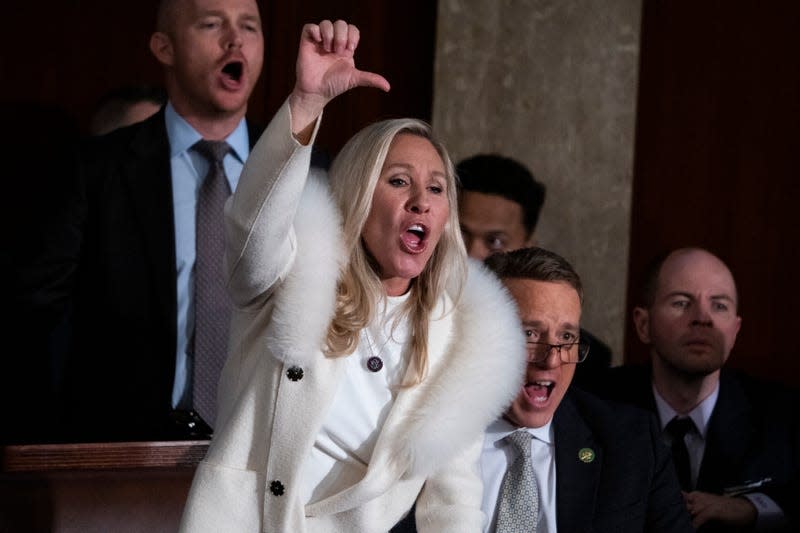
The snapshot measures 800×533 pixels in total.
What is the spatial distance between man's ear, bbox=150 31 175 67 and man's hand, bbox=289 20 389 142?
1103mm

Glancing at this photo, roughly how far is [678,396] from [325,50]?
1.58m

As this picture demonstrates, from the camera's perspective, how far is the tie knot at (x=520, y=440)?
8.53 ft

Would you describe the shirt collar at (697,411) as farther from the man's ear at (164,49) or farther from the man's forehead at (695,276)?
the man's ear at (164,49)

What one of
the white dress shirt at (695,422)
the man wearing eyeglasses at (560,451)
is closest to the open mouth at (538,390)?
the man wearing eyeglasses at (560,451)

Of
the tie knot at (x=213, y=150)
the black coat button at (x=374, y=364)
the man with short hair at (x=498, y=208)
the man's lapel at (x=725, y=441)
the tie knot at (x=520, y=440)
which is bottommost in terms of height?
the man's lapel at (x=725, y=441)

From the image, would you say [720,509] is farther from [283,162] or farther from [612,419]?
[283,162]

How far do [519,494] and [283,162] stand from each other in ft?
2.64

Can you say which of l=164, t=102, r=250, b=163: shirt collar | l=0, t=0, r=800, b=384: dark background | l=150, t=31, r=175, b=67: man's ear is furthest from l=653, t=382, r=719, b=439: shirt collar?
l=150, t=31, r=175, b=67: man's ear

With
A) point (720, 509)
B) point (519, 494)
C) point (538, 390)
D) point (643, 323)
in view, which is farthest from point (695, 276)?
point (519, 494)

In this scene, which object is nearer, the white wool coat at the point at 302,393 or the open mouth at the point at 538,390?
the white wool coat at the point at 302,393

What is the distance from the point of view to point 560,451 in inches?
103

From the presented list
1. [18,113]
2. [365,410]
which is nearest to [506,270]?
[365,410]

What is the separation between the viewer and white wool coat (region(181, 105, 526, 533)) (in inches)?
84.8

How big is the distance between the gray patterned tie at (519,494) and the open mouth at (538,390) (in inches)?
2.7
